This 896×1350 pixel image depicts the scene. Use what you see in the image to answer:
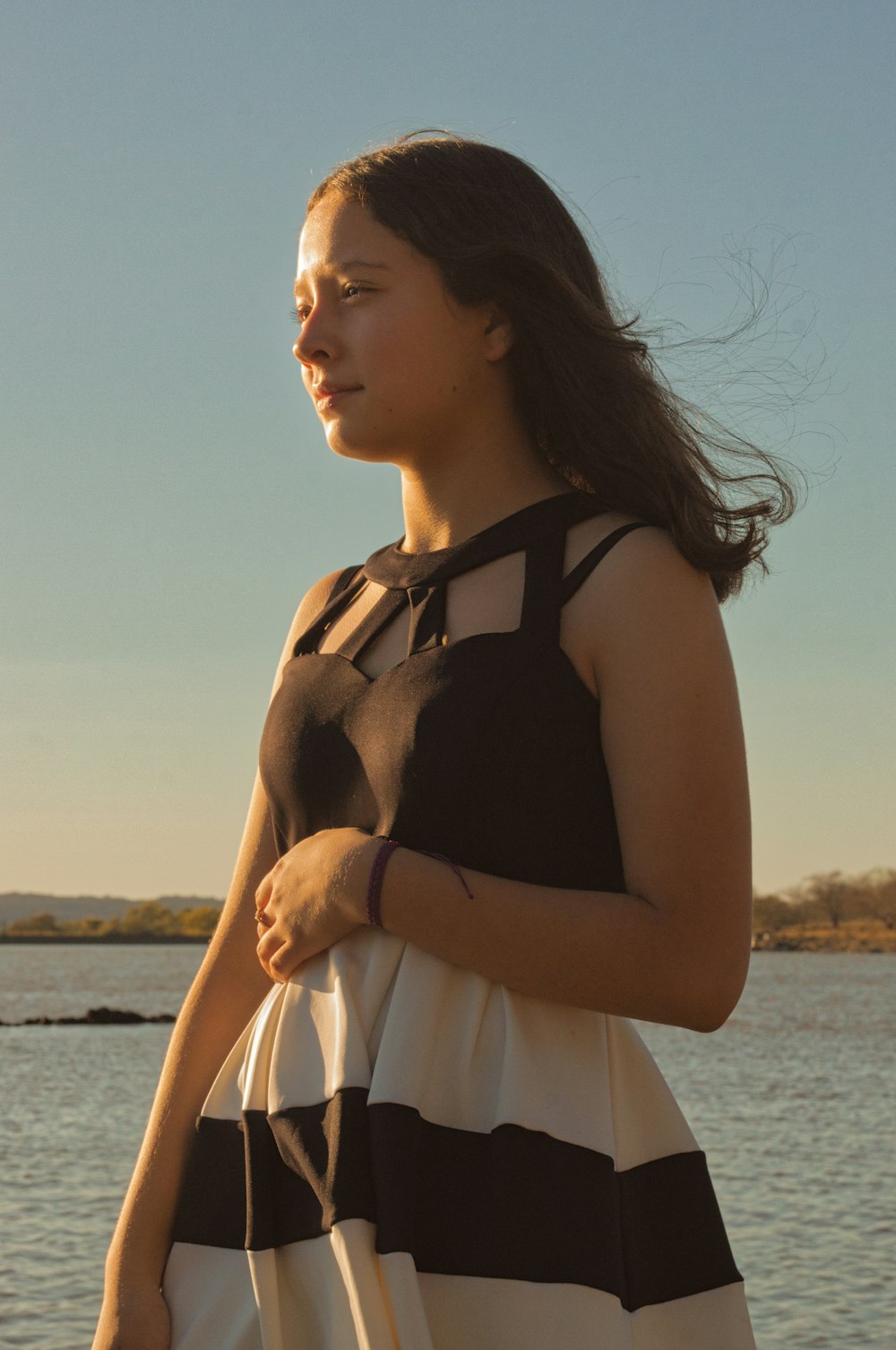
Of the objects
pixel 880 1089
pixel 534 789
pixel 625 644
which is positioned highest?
pixel 625 644

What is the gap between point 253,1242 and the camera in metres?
1.66

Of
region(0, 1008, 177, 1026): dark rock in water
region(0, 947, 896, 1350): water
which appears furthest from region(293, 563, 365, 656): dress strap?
region(0, 1008, 177, 1026): dark rock in water

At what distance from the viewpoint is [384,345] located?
1.90m

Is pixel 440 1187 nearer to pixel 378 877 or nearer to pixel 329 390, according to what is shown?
pixel 378 877

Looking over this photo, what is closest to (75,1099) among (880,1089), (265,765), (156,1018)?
(880,1089)

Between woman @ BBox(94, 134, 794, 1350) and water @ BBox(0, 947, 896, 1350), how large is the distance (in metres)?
8.13

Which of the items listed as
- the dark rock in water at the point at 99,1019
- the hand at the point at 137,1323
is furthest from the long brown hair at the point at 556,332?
the dark rock in water at the point at 99,1019

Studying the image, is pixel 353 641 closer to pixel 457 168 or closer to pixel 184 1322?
pixel 457 168

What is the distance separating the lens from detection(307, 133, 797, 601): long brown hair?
1937 mm

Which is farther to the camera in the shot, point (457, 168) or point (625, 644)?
point (457, 168)

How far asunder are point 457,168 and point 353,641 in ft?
2.15

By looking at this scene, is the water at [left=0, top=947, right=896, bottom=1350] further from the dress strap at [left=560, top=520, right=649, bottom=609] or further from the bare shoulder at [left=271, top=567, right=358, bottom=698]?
the dress strap at [left=560, top=520, right=649, bottom=609]

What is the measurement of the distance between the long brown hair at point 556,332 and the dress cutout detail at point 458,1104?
0.12 meters

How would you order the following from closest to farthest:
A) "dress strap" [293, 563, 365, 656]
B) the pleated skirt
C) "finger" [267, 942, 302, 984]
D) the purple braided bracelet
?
the pleated skirt
the purple braided bracelet
"finger" [267, 942, 302, 984]
"dress strap" [293, 563, 365, 656]
